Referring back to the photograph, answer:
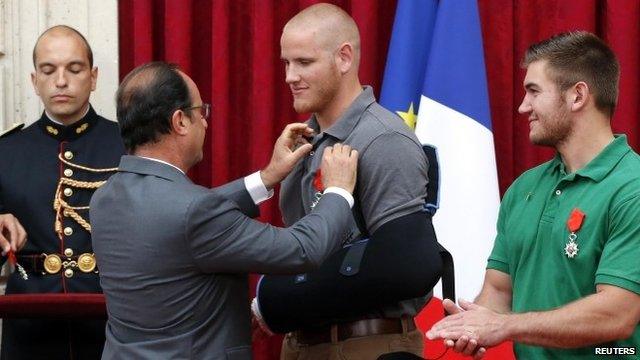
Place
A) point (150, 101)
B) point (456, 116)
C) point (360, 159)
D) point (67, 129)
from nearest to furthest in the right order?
point (150, 101) < point (360, 159) < point (67, 129) < point (456, 116)

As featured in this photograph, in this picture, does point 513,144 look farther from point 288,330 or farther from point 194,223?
point 194,223

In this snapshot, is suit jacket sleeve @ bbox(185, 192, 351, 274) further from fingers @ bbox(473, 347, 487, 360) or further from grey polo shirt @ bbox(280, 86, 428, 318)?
fingers @ bbox(473, 347, 487, 360)

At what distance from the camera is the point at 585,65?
2.39 metres

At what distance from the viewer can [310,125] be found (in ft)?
8.78

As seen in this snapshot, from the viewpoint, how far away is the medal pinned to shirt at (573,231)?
7.27ft

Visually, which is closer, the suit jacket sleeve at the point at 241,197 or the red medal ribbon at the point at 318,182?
the red medal ribbon at the point at 318,182

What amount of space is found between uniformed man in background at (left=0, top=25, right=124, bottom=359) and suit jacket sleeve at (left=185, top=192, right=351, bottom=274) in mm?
1059

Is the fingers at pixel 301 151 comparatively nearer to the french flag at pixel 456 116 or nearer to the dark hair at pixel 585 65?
the dark hair at pixel 585 65

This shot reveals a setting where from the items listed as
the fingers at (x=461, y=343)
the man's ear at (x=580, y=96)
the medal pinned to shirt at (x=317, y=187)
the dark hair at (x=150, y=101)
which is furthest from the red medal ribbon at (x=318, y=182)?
the man's ear at (x=580, y=96)

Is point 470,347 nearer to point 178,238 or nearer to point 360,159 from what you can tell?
point 360,159

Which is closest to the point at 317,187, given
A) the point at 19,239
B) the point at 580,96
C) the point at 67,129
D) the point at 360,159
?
the point at 360,159

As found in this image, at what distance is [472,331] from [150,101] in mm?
844

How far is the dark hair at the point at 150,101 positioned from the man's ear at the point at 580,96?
0.85 meters

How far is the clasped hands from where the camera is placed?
→ 220 centimetres
